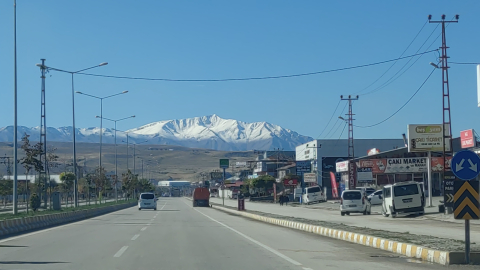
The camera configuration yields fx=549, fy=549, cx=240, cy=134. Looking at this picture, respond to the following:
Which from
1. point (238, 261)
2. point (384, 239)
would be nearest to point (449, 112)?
point (384, 239)

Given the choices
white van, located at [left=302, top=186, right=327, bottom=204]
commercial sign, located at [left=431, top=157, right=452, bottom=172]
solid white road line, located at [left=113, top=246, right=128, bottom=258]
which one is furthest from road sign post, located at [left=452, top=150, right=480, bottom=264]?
commercial sign, located at [left=431, top=157, right=452, bottom=172]

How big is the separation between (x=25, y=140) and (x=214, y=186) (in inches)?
6249

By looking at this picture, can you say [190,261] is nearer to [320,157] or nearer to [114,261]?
[114,261]

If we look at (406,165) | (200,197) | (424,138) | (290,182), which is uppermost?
(424,138)

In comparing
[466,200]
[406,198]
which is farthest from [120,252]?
[406,198]

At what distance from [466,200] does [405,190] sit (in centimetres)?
2234

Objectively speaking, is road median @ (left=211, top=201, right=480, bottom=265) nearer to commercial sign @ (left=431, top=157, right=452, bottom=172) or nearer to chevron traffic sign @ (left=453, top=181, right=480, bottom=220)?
chevron traffic sign @ (left=453, top=181, right=480, bottom=220)

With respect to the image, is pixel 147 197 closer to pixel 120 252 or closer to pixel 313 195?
pixel 313 195

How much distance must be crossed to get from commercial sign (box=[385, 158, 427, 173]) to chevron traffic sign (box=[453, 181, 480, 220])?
58171 mm

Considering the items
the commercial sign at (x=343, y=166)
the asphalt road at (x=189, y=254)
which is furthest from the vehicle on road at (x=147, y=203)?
the asphalt road at (x=189, y=254)

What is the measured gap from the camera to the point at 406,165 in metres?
69.4

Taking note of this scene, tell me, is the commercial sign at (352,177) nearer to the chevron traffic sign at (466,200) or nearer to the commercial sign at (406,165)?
the commercial sign at (406,165)

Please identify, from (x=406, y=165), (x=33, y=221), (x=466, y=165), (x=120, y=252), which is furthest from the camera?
(x=406, y=165)

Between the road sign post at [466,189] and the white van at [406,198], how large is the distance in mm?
22035
